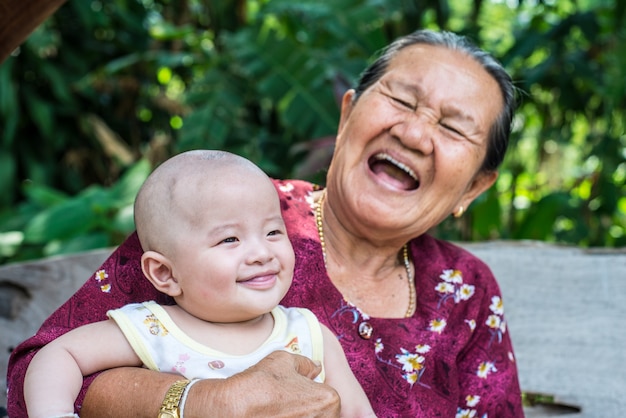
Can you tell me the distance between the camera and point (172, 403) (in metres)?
1.21

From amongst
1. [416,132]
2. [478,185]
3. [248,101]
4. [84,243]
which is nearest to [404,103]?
[416,132]

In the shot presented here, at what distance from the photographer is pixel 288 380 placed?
49.1 inches

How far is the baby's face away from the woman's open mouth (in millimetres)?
561

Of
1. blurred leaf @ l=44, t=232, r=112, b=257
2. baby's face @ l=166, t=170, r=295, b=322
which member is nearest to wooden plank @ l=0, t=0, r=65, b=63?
baby's face @ l=166, t=170, r=295, b=322

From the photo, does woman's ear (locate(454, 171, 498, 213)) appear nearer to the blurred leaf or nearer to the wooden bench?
the wooden bench

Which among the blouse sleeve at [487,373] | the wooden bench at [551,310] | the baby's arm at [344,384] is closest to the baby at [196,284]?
the baby's arm at [344,384]

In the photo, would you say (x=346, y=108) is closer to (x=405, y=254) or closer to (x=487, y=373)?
(x=405, y=254)

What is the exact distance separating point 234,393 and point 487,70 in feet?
3.41

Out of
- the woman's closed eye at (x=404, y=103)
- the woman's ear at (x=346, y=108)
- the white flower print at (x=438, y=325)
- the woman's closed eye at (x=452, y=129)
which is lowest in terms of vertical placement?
the white flower print at (x=438, y=325)

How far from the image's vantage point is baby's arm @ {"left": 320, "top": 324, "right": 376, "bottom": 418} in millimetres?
1408

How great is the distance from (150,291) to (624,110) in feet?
10.8

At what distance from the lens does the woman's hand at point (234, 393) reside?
3.94 ft

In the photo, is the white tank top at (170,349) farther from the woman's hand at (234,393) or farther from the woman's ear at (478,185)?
the woman's ear at (478,185)

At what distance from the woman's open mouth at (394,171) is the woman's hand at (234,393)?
1.97 feet
